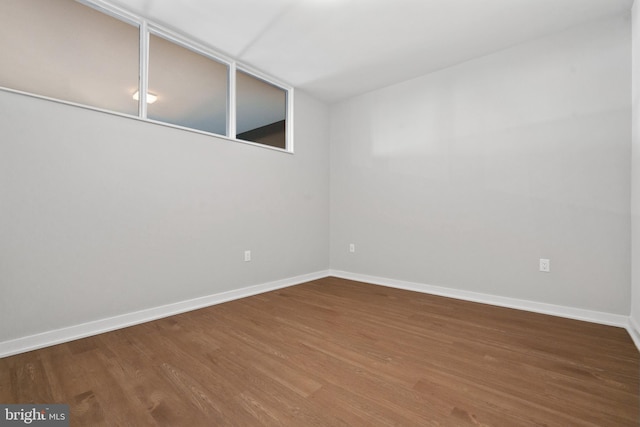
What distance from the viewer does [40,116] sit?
194 centimetres

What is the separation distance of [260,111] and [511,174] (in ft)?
9.46

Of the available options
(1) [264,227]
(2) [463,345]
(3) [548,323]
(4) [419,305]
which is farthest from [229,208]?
(3) [548,323]

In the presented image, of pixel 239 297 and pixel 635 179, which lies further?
pixel 239 297

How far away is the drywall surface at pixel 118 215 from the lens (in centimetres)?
186

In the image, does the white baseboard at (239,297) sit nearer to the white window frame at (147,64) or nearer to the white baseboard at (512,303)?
the white baseboard at (512,303)

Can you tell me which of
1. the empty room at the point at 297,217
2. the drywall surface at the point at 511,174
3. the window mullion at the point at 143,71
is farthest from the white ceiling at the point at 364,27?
the drywall surface at the point at 511,174

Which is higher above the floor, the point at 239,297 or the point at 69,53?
the point at 69,53

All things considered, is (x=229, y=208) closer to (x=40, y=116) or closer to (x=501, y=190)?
(x=40, y=116)

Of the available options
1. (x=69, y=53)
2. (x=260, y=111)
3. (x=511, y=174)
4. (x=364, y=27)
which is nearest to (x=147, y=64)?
(x=69, y=53)

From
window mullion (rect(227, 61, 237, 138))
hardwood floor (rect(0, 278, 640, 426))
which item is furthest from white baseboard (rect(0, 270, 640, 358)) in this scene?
window mullion (rect(227, 61, 237, 138))

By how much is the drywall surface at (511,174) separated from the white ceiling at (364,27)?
27 centimetres

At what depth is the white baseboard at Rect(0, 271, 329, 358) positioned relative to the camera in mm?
1831

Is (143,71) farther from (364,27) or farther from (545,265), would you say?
(545,265)

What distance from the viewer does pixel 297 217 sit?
12.5 feet
